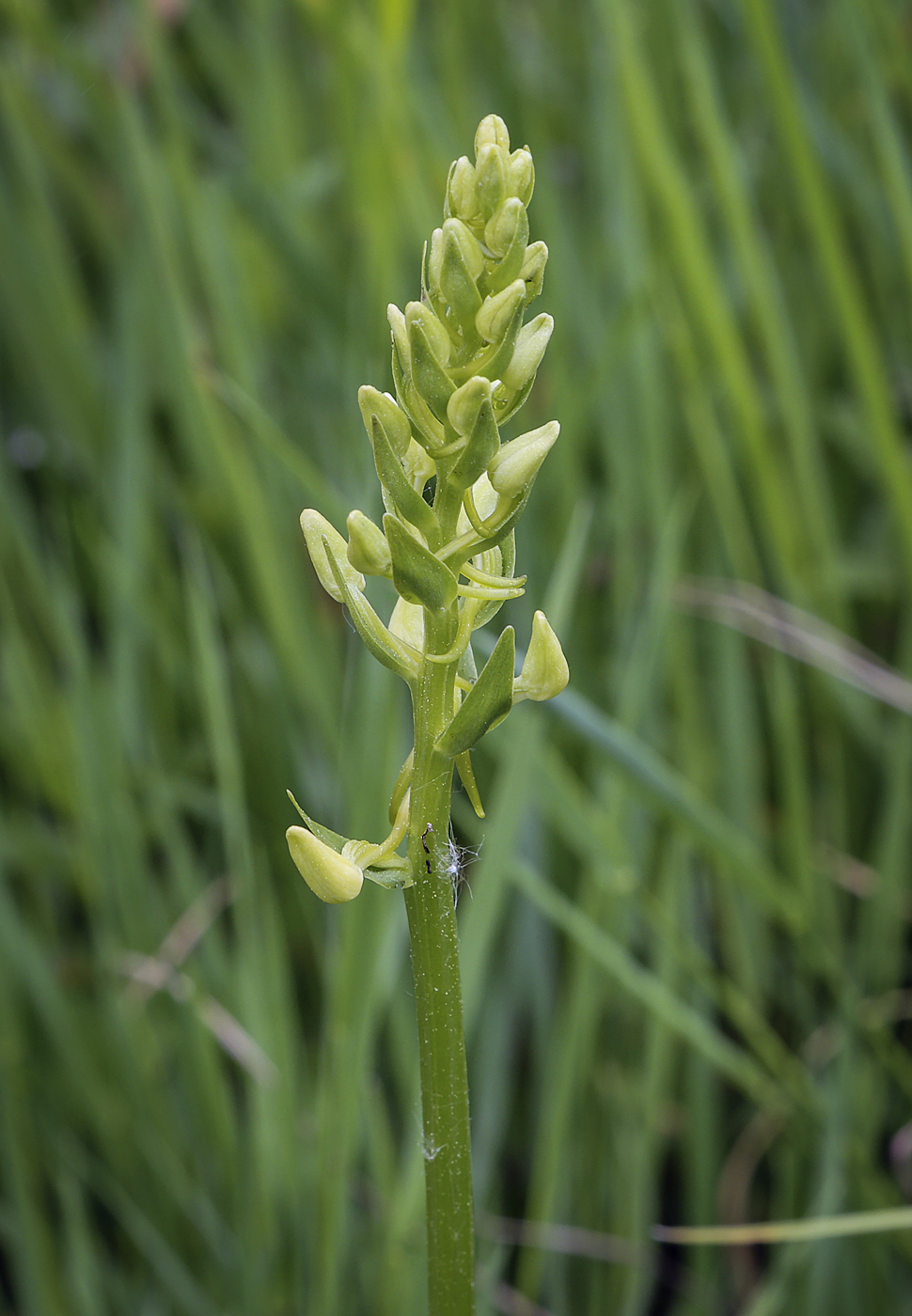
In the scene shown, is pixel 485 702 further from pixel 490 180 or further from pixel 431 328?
pixel 490 180

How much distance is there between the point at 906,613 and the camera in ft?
9.78

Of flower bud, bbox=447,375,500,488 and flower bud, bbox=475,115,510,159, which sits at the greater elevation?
flower bud, bbox=475,115,510,159

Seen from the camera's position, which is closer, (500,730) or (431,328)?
(431,328)

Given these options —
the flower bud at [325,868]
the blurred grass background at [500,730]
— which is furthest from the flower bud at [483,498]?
the blurred grass background at [500,730]

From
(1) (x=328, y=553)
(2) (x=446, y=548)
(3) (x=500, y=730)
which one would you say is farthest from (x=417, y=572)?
(3) (x=500, y=730)

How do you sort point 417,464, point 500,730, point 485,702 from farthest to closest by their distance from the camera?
point 500,730, point 417,464, point 485,702

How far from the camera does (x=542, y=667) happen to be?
3.14ft

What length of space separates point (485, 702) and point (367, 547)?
0.52ft

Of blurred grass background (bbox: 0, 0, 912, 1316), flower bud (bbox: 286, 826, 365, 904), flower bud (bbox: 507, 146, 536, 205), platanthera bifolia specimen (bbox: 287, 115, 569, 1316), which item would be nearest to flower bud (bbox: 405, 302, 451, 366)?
platanthera bifolia specimen (bbox: 287, 115, 569, 1316)

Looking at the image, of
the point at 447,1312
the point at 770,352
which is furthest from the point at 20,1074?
the point at 770,352

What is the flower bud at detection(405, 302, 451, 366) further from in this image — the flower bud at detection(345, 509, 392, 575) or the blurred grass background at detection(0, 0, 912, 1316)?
the blurred grass background at detection(0, 0, 912, 1316)

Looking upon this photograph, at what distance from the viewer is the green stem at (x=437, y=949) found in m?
0.86

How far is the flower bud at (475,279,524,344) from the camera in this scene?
33.1 inches

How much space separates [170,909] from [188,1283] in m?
0.91
